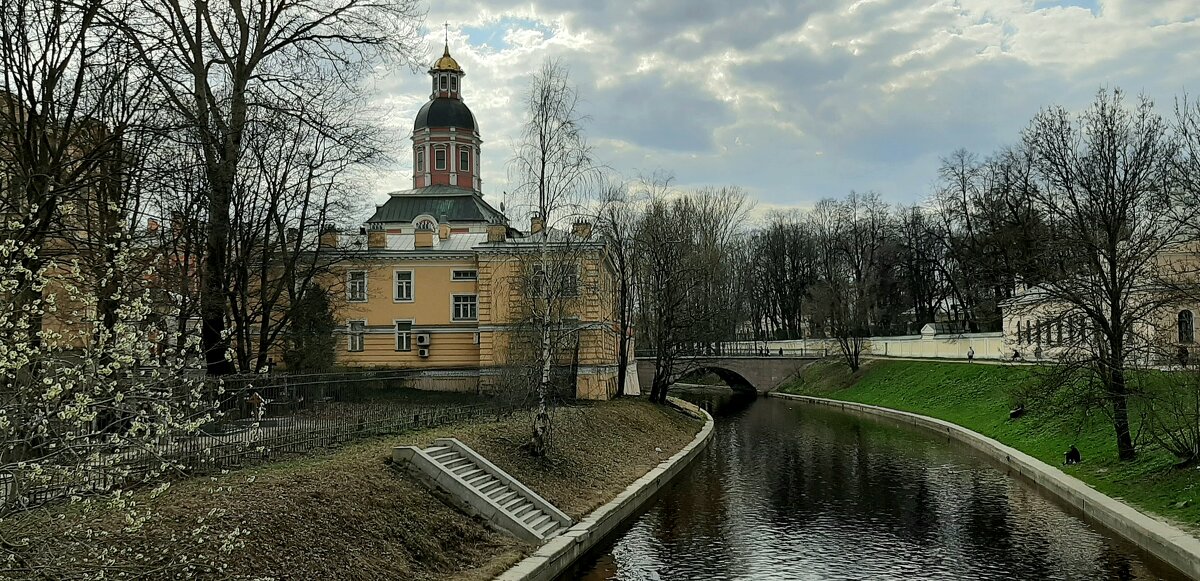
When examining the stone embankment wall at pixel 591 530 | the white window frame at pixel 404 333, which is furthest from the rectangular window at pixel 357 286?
the stone embankment wall at pixel 591 530

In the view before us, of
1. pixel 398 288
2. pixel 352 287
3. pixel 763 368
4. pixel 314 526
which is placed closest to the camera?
pixel 314 526

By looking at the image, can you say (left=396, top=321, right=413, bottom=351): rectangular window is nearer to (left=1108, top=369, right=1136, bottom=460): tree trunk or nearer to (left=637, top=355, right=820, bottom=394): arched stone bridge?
(left=1108, top=369, right=1136, bottom=460): tree trunk

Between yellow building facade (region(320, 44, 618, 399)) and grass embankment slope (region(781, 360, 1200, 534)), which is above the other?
yellow building facade (region(320, 44, 618, 399))

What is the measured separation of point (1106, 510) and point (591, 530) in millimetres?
10942

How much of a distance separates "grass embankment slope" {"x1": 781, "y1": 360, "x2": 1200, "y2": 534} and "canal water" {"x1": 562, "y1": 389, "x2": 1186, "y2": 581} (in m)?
1.36

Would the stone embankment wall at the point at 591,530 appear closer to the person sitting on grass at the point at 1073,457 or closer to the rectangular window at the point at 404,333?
the person sitting on grass at the point at 1073,457

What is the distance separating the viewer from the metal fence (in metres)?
8.63

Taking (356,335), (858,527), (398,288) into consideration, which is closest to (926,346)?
(398,288)

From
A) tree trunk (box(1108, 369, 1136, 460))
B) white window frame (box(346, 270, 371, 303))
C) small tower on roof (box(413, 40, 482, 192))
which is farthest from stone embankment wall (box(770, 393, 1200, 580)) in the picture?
small tower on roof (box(413, 40, 482, 192))

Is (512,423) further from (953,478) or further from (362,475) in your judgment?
(953,478)

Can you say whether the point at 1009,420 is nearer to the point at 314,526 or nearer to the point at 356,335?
the point at 356,335

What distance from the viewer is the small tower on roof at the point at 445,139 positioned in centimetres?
6006

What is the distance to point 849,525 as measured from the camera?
21.4 metres

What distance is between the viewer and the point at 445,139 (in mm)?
60062
